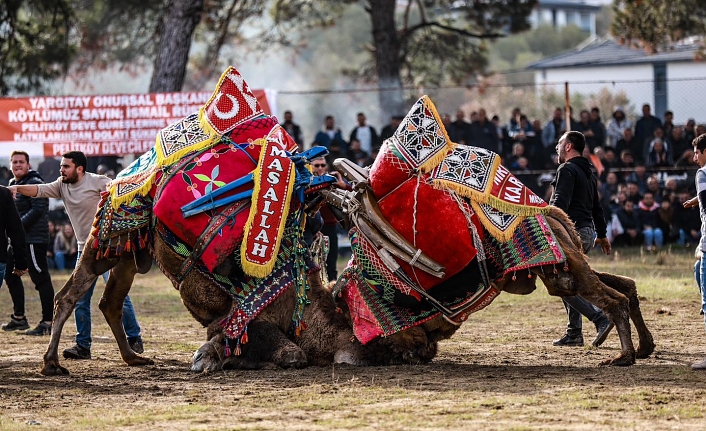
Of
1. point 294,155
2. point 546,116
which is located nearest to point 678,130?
point 294,155

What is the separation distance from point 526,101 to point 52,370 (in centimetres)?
4078

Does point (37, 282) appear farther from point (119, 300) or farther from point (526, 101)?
point (526, 101)

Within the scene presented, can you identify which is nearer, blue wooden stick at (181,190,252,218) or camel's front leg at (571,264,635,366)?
camel's front leg at (571,264,635,366)

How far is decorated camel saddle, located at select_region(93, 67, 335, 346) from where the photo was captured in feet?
27.8

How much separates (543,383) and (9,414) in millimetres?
3617

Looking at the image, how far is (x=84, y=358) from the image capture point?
9852 millimetres

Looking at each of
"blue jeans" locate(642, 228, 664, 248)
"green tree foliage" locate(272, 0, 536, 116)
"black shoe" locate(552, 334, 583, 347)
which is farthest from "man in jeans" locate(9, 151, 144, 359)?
"green tree foliage" locate(272, 0, 536, 116)

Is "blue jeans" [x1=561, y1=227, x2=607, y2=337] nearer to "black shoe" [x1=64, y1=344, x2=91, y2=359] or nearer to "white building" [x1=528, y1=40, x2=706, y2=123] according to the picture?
"black shoe" [x1=64, y1=344, x2=91, y2=359]

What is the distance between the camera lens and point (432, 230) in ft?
26.8

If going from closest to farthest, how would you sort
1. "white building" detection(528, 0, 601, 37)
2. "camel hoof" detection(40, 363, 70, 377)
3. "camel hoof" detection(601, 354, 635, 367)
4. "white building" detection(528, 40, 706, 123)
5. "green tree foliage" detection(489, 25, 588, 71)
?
"camel hoof" detection(601, 354, 635, 367), "camel hoof" detection(40, 363, 70, 377), "white building" detection(528, 40, 706, 123), "green tree foliage" detection(489, 25, 588, 71), "white building" detection(528, 0, 601, 37)

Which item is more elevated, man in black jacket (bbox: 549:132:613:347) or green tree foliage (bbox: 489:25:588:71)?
green tree foliage (bbox: 489:25:588:71)

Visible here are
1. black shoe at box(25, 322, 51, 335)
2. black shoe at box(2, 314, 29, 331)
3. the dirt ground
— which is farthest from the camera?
black shoe at box(2, 314, 29, 331)

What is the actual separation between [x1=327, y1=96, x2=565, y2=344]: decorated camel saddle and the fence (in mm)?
13413

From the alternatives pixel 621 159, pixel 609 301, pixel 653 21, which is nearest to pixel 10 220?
pixel 609 301
